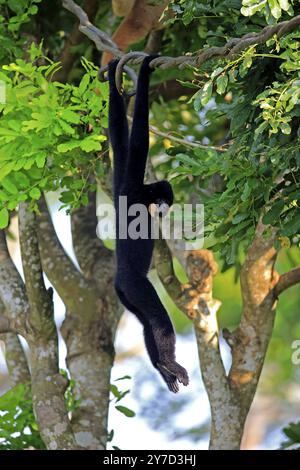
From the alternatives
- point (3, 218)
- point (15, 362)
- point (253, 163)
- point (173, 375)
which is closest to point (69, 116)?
point (3, 218)

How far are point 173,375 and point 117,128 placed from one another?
56.3 inches

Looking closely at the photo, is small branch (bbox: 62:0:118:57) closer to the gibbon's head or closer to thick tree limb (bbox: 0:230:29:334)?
the gibbon's head

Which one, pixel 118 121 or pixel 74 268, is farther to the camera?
pixel 74 268

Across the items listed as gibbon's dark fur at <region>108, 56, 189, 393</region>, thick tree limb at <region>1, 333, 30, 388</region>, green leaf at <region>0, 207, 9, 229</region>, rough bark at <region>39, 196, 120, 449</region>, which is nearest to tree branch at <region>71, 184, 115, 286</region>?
rough bark at <region>39, 196, 120, 449</region>

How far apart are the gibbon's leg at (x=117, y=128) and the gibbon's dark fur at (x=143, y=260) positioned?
0.17 ft

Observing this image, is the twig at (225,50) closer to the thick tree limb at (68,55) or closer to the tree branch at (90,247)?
the thick tree limb at (68,55)

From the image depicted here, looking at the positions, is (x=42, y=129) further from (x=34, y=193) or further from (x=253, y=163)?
(x=253, y=163)

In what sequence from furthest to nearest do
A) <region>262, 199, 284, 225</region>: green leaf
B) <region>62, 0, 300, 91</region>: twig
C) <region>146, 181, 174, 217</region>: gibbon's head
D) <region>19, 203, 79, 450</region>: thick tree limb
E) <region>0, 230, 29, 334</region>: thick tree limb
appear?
1. <region>0, 230, 29, 334</region>: thick tree limb
2. <region>19, 203, 79, 450</region>: thick tree limb
3. <region>262, 199, 284, 225</region>: green leaf
4. <region>146, 181, 174, 217</region>: gibbon's head
5. <region>62, 0, 300, 91</region>: twig

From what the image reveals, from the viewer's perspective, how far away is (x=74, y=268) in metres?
8.26

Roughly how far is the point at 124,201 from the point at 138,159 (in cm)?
23

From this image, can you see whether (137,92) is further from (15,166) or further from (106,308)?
(106,308)

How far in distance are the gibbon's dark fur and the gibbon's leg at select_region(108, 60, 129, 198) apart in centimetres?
5

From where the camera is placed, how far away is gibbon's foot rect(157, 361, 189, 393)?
486cm
